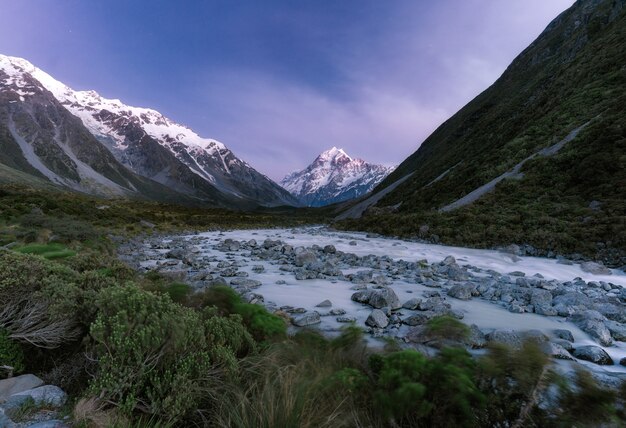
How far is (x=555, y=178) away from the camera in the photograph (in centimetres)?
2108

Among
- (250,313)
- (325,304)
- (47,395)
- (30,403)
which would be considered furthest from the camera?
(325,304)

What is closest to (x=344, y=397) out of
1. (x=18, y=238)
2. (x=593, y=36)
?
(x=18, y=238)

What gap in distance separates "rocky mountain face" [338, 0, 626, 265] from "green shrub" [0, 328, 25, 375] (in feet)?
55.4

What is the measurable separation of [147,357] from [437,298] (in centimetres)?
667

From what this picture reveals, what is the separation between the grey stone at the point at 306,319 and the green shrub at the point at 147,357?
3.04 meters

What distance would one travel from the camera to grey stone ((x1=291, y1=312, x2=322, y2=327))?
608 cm

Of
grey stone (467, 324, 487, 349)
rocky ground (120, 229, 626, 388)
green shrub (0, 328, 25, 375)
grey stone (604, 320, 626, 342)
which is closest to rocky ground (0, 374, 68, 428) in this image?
green shrub (0, 328, 25, 375)

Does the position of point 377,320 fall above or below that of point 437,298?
below

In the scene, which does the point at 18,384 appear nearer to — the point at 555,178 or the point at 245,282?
the point at 245,282

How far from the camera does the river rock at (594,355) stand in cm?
459

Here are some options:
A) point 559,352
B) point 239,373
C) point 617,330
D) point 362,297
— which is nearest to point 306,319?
point 362,297

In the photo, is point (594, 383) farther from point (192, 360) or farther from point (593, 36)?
point (593, 36)

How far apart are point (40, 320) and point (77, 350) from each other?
512mm

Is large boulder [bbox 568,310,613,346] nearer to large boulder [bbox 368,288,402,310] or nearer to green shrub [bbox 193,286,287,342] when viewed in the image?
large boulder [bbox 368,288,402,310]
